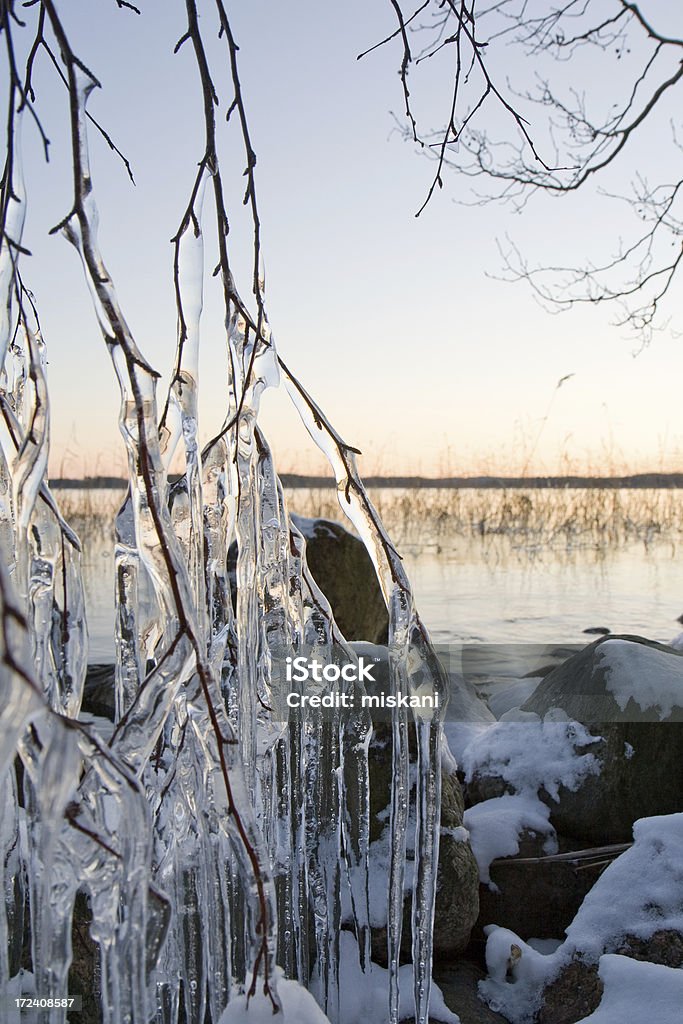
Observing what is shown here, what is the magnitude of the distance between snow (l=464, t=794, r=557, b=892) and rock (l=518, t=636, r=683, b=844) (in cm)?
9

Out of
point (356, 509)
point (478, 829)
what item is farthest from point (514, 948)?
point (356, 509)

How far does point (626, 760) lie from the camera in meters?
3.50

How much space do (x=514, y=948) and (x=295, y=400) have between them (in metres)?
2.27

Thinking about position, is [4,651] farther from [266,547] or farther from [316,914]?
[316,914]

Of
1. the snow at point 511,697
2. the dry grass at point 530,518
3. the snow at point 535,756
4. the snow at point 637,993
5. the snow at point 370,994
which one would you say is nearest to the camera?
the snow at point 637,993

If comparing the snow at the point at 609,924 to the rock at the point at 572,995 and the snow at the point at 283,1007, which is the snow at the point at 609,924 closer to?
the rock at the point at 572,995

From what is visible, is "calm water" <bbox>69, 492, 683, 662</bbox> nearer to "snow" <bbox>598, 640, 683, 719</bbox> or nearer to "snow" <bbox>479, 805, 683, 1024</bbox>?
"snow" <bbox>598, 640, 683, 719</bbox>

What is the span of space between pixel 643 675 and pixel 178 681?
3.10m

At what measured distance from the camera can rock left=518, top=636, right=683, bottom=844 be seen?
11.3ft

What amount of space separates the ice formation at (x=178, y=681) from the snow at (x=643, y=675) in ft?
5.37

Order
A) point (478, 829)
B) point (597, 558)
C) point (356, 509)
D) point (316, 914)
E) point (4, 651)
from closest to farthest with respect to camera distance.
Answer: point (4, 651), point (356, 509), point (316, 914), point (478, 829), point (597, 558)

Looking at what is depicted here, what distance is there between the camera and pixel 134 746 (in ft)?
3.45

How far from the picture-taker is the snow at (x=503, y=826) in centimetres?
328
